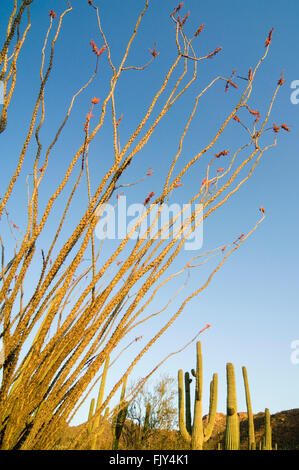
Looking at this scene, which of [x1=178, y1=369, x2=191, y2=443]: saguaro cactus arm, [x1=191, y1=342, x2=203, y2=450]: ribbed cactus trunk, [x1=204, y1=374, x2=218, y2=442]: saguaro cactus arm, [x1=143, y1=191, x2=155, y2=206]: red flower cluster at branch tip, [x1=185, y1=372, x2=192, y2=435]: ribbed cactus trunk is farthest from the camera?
[x1=185, y1=372, x2=192, y2=435]: ribbed cactus trunk

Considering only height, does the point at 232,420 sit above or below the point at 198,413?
below

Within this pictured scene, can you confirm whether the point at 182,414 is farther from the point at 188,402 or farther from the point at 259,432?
the point at 259,432

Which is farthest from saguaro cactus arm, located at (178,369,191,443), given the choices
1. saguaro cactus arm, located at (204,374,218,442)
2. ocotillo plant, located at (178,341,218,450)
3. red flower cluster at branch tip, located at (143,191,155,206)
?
red flower cluster at branch tip, located at (143,191,155,206)

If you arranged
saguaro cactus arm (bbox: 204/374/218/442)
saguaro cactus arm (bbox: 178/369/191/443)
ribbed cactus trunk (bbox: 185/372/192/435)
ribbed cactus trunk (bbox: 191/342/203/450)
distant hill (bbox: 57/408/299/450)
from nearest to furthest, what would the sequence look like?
ribbed cactus trunk (bbox: 191/342/203/450), saguaro cactus arm (bbox: 204/374/218/442), saguaro cactus arm (bbox: 178/369/191/443), ribbed cactus trunk (bbox: 185/372/192/435), distant hill (bbox: 57/408/299/450)

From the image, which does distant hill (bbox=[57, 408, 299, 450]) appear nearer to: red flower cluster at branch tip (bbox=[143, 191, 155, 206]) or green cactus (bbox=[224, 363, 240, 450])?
green cactus (bbox=[224, 363, 240, 450])

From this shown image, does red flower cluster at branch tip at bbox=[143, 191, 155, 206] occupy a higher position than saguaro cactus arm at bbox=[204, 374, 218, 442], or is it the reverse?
red flower cluster at branch tip at bbox=[143, 191, 155, 206]

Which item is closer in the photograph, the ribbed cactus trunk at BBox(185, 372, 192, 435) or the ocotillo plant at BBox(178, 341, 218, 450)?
the ocotillo plant at BBox(178, 341, 218, 450)

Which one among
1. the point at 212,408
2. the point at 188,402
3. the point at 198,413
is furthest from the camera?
the point at 188,402

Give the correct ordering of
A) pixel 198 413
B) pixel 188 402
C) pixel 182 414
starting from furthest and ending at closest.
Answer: pixel 188 402
pixel 182 414
pixel 198 413

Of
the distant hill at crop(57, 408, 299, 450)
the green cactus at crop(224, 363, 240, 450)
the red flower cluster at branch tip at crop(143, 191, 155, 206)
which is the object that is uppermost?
the red flower cluster at branch tip at crop(143, 191, 155, 206)

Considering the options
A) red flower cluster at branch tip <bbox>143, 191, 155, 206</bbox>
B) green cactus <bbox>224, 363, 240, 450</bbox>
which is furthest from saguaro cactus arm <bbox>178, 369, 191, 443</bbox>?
red flower cluster at branch tip <bbox>143, 191, 155, 206</bbox>

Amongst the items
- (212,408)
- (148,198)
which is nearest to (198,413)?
(212,408)

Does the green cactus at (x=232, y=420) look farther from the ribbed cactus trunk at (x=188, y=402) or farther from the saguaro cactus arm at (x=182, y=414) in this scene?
the ribbed cactus trunk at (x=188, y=402)

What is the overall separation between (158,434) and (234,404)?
11.3 m
